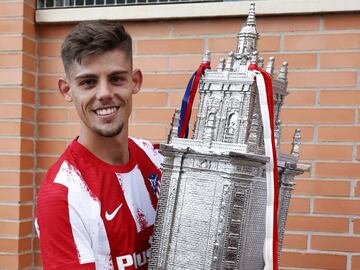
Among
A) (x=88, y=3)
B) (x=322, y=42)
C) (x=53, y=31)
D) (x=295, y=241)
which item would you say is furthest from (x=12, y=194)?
(x=322, y=42)

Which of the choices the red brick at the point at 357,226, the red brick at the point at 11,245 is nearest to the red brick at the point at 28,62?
the red brick at the point at 11,245

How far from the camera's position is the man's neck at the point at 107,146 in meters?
2.14

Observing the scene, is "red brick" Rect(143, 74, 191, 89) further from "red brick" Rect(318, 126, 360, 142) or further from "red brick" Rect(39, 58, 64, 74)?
"red brick" Rect(318, 126, 360, 142)

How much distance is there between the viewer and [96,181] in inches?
80.7

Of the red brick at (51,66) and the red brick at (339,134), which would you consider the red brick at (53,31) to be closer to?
the red brick at (51,66)

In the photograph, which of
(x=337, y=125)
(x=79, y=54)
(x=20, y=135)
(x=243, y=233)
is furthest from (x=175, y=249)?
(x=20, y=135)

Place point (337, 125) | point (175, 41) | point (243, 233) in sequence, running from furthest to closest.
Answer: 1. point (175, 41)
2. point (337, 125)
3. point (243, 233)

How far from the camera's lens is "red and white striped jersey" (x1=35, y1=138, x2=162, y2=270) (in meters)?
1.90

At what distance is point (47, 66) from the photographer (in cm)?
332

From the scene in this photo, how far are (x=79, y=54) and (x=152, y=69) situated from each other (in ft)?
3.91

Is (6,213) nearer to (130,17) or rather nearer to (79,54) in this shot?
(130,17)

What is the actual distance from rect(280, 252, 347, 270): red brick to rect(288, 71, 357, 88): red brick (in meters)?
0.91

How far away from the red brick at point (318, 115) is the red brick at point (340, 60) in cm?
24

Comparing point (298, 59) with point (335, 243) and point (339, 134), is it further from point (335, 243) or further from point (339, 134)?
point (335, 243)
